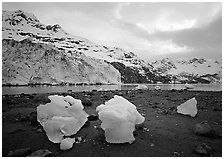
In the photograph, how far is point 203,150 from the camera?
3178 millimetres

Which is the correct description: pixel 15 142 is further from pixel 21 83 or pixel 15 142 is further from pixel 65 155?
pixel 21 83

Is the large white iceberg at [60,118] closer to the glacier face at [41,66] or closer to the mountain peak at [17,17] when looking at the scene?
the glacier face at [41,66]

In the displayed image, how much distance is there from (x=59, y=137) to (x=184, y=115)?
398 cm

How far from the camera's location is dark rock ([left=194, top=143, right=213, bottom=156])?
3.14 meters

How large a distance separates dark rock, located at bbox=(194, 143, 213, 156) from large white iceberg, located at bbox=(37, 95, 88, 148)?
2366mm

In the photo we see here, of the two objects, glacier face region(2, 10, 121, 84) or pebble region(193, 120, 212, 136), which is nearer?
pebble region(193, 120, 212, 136)

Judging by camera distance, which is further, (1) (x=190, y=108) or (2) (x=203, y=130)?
(1) (x=190, y=108)

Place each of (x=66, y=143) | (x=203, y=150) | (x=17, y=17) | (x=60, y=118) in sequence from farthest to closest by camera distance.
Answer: (x=17, y=17)
(x=60, y=118)
(x=66, y=143)
(x=203, y=150)

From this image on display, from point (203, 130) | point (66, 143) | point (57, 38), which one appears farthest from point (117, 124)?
point (57, 38)

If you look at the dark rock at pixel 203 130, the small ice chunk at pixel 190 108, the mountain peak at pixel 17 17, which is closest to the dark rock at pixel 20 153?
the dark rock at pixel 203 130

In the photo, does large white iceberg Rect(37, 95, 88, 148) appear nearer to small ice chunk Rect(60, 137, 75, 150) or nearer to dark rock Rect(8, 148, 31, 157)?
small ice chunk Rect(60, 137, 75, 150)

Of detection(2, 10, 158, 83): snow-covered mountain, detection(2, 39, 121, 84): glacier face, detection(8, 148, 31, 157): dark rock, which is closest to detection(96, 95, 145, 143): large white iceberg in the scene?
detection(8, 148, 31, 157): dark rock

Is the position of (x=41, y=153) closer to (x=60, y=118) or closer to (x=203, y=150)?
(x=60, y=118)

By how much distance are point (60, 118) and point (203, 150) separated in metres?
2.79
